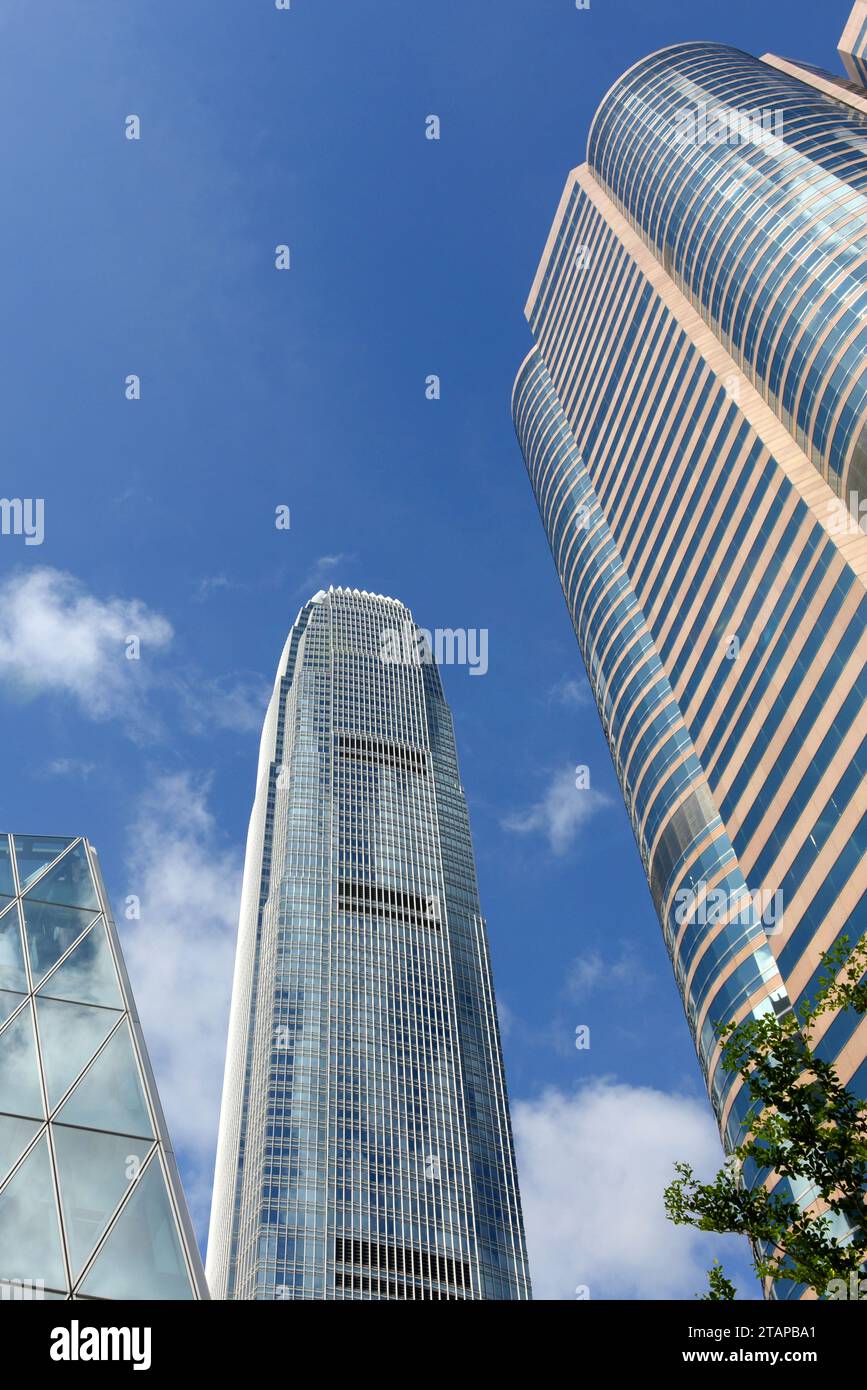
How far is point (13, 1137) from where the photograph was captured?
18.5 meters

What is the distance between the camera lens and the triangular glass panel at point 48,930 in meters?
23.5

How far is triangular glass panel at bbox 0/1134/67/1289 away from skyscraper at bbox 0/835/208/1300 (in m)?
0.02

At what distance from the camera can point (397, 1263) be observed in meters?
97.1

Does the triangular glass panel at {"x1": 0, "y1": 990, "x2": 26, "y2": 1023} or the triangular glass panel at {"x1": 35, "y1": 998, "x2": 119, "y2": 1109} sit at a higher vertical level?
the triangular glass panel at {"x1": 0, "y1": 990, "x2": 26, "y2": 1023}

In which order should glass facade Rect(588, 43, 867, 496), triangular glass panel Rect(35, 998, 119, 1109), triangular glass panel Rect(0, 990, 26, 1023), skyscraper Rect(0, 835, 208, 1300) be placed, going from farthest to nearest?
glass facade Rect(588, 43, 867, 496), triangular glass panel Rect(0, 990, 26, 1023), triangular glass panel Rect(35, 998, 119, 1109), skyscraper Rect(0, 835, 208, 1300)

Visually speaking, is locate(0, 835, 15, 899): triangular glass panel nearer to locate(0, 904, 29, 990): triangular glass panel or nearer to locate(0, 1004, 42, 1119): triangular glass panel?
locate(0, 904, 29, 990): triangular glass panel

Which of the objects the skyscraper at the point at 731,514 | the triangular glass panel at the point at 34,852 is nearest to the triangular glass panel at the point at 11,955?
the triangular glass panel at the point at 34,852

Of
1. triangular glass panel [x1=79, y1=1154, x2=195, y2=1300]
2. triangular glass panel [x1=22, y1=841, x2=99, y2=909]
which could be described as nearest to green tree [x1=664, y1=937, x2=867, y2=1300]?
triangular glass panel [x1=79, y1=1154, x2=195, y2=1300]

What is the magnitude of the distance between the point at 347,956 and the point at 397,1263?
3571 centimetres

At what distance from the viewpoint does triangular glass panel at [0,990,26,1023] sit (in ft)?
70.4

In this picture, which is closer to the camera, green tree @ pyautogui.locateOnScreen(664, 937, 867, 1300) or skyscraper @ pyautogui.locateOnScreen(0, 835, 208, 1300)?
skyscraper @ pyautogui.locateOnScreen(0, 835, 208, 1300)

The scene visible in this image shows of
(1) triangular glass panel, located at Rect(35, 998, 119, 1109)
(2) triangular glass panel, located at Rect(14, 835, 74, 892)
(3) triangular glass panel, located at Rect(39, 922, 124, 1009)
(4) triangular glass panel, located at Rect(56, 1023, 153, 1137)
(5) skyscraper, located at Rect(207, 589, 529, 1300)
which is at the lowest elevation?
(4) triangular glass panel, located at Rect(56, 1023, 153, 1137)

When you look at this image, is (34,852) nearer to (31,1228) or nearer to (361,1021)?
(31,1228)

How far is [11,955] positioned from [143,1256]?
27.3ft
